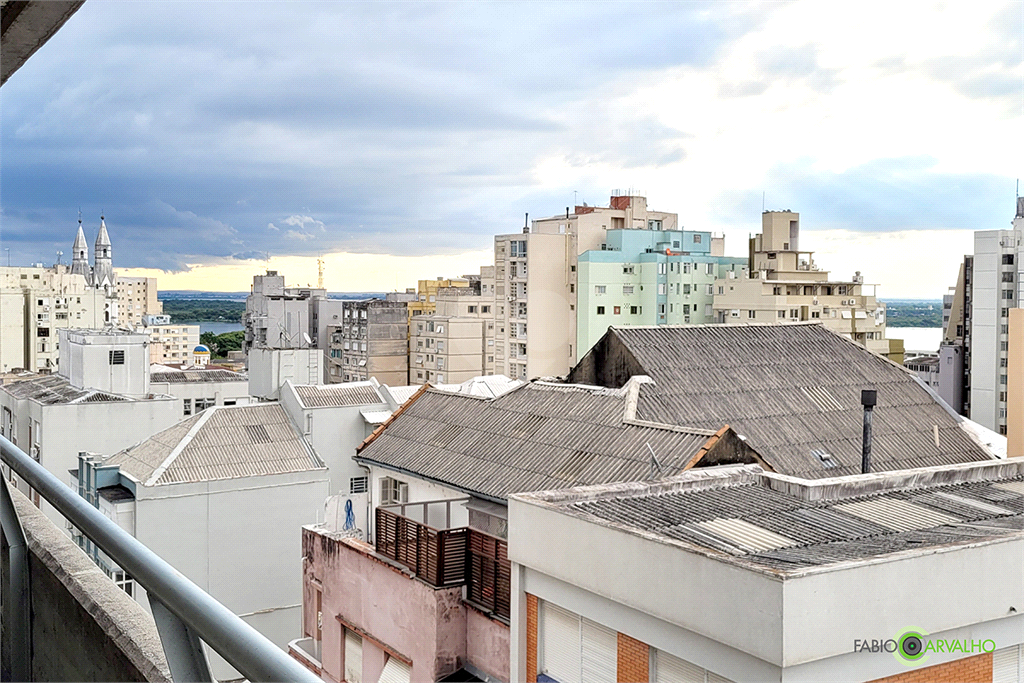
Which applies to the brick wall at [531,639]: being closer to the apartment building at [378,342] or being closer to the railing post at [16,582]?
the railing post at [16,582]

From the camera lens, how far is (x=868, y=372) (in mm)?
14328

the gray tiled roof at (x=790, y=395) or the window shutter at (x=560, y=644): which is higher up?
the gray tiled roof at (x=790, y=395)

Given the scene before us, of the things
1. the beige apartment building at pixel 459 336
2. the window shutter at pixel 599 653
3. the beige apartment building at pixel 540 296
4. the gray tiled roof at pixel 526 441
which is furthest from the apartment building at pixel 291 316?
the window shutter at pixel 599 653

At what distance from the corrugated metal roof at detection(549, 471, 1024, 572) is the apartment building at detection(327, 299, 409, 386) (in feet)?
155

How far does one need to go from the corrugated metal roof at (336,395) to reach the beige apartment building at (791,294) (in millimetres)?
28459

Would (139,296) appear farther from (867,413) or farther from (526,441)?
(867,413)

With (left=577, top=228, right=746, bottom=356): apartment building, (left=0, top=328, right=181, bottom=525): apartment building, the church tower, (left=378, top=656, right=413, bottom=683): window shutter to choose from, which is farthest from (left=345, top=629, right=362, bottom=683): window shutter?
the church tower

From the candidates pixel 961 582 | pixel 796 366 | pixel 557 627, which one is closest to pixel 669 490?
pixel 557 627

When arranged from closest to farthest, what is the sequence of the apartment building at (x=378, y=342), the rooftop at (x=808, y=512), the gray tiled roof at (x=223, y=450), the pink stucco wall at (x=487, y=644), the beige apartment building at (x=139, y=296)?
the rooftop at (x=808, y=512) < the pink stucco wall at (x=487, y=644) < the gray tiled roof at (x=223, y=450) < the apartment building at (x=378, y=342) < the beige apartment building at (x=139, y=296)

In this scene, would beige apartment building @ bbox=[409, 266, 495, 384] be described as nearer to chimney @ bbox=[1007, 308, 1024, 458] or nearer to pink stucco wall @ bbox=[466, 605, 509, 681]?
chimney @ bbox=[1007, 308, 1024, 458]

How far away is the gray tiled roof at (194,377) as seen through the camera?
29898 mm

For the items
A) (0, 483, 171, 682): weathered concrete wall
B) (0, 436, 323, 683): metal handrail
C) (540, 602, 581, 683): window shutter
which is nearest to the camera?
(0, 436, 323, 683): metal handrail

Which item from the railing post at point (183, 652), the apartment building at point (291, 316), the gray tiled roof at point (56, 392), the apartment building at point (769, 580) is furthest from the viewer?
the apartment building at point (291, 316)

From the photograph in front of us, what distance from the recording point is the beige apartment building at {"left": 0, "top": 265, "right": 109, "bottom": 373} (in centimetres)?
4628
